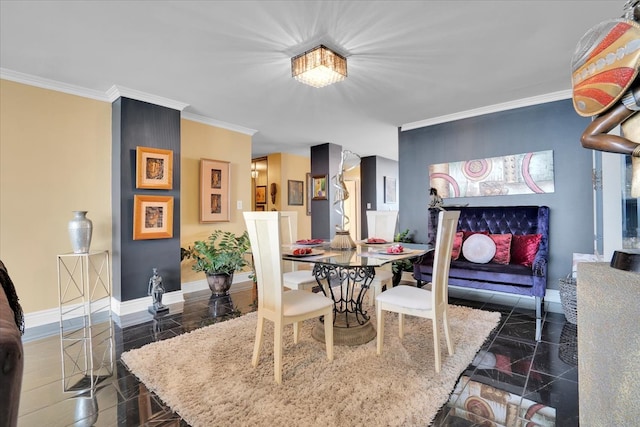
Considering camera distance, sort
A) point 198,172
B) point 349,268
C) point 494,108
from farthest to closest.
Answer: point 198,172
point 494,108
point 349,268

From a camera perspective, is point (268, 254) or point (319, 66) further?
point (319, 66)

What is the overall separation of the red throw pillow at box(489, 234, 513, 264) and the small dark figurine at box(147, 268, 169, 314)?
3.65 m

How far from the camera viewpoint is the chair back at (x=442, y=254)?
198 centimetres

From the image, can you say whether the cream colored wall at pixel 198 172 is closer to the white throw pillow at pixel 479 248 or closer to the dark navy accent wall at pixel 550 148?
the dark navy accent wall at pixel 550 148

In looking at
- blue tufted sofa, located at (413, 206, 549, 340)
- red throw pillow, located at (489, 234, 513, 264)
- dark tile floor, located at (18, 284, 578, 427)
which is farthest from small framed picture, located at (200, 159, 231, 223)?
red throw pillow, located at (489, 234, 513, 264)

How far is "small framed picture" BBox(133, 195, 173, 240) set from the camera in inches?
129

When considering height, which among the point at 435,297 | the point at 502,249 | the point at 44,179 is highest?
the point at 44,179

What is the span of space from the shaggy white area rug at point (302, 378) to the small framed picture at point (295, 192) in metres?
4.19

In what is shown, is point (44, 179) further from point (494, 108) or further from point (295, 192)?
point (494, 108)

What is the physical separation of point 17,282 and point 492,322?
14.7ft

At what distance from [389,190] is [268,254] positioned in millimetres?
6227

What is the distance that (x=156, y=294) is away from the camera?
10.6 ft

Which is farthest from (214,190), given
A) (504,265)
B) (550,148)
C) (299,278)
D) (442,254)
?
(550,148)

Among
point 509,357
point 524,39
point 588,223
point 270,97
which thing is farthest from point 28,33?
point 588,223
